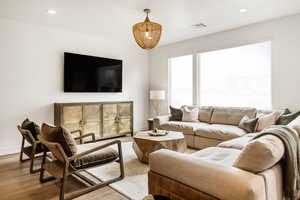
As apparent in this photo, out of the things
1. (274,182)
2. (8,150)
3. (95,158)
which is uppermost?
(274,182)

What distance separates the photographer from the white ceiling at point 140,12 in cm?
314

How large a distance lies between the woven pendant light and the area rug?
1.93 metres

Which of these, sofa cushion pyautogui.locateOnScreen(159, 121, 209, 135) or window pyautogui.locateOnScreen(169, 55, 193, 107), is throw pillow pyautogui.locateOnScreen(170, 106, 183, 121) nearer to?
sofa cushion pyautogui.locateOnScreen(159, 121, 209, 135)

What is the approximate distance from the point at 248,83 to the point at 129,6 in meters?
2.99

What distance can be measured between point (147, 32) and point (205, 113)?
8.22 feet

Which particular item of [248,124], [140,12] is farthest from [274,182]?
[140,12]

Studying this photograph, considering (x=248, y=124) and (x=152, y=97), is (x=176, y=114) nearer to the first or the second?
(x=152, y=97)

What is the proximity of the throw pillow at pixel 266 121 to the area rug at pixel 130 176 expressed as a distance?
2124 mm

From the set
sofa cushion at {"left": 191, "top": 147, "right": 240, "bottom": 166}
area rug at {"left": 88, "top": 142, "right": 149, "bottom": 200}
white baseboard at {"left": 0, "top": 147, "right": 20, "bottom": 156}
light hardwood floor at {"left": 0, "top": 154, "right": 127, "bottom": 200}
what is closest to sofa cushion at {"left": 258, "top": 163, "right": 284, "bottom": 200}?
sofa cushion at {"left": 191, "top": 147, "right": 240, "bottom": 166}

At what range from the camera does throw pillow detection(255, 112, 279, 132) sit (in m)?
Answer: 3.43

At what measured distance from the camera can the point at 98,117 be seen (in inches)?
183

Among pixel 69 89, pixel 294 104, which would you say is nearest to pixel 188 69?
pixel 294 104

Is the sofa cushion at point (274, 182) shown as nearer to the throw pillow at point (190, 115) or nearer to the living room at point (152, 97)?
the living room at point (152, 97)

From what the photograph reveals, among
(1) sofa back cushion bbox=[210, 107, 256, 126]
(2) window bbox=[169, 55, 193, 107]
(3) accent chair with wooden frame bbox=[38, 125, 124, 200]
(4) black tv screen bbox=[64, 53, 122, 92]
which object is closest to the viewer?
(3) accent chair with wooden frame bbox=[38, 125, 124, 200]
